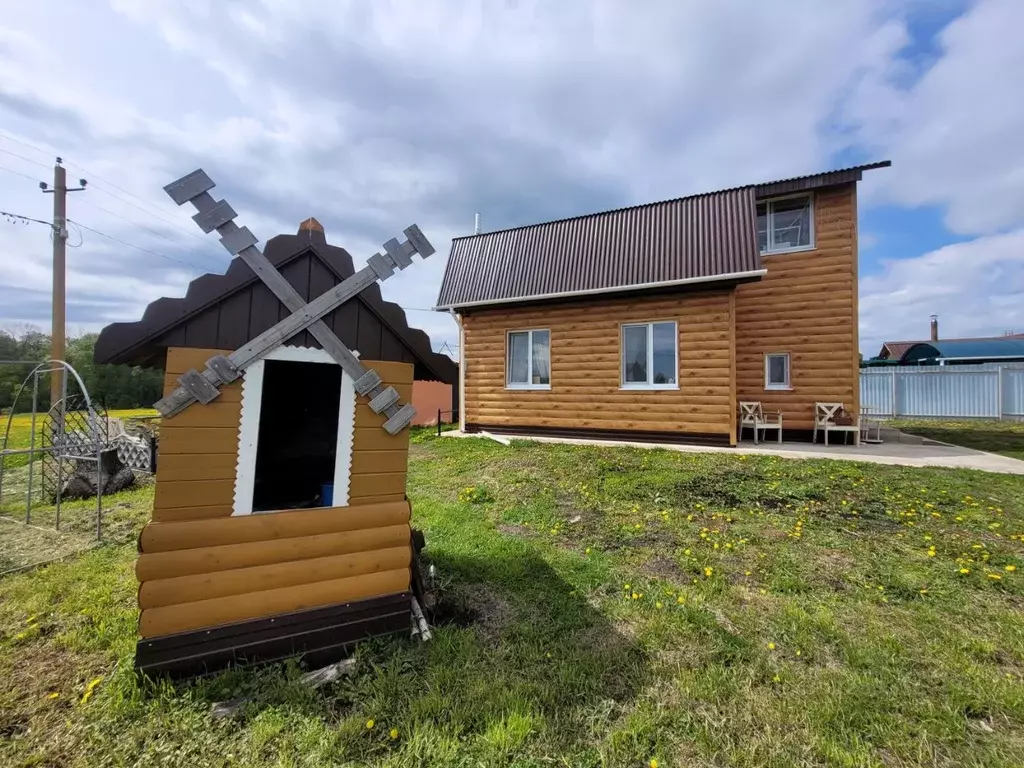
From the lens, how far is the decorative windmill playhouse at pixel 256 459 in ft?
8.14

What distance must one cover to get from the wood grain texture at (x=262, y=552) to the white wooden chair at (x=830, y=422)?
977cm

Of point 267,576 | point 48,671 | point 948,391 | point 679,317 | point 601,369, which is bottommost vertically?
point 48,671

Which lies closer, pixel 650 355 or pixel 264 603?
pixel 264 603

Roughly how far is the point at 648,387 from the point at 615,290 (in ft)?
7.13

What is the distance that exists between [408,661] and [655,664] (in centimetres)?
150

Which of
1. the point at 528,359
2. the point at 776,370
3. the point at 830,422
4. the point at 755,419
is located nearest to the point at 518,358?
the point at 528,359

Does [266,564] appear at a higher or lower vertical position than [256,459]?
lower

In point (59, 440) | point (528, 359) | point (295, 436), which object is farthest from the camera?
point (528, 359)

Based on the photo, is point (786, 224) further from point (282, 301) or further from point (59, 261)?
point (59, 261)

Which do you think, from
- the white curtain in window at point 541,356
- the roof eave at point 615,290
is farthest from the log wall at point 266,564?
the white curtain in window at point 541,356

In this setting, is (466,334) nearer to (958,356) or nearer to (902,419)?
(902,419)

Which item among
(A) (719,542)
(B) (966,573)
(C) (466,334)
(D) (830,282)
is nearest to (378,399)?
(A) (719,542)

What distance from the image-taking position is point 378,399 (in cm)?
294

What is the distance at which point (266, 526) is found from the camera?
269cm
